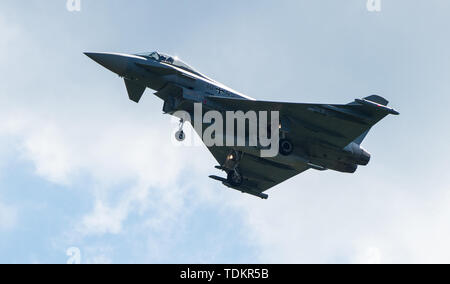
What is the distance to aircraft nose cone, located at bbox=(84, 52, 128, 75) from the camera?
2384cm

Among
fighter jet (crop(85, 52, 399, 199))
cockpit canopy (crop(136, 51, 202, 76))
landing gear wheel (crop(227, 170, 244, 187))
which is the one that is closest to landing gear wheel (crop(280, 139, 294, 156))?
fighter jet (crop(85, 52, 399, 199))

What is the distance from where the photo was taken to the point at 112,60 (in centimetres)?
2394

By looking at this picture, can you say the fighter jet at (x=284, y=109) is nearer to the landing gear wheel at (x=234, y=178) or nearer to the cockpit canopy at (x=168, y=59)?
the cockpit canopy at (x=168, y=59)

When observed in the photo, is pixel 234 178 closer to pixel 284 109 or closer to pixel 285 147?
pixel 285 147

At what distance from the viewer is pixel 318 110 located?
24391mm

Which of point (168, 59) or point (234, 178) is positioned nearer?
point (168, 59)

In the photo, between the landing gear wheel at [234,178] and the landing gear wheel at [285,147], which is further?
the landing gear wheel at [234,178]

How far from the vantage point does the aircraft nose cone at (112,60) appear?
939 inches

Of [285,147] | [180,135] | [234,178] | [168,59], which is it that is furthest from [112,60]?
[234,178]

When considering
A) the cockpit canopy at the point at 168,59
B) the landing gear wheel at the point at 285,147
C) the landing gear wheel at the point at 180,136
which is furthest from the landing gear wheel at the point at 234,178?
the cockpit canopy at the point at 168,59

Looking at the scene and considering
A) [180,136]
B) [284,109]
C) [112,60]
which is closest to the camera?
[112,60]

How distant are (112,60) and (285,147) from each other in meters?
8.72

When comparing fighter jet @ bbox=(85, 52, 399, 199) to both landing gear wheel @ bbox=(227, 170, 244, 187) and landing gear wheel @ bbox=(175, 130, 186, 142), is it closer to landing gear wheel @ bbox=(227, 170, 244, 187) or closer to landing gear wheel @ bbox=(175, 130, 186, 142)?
landing gear wheel @ bbox=(175, 130, 186, 142)
